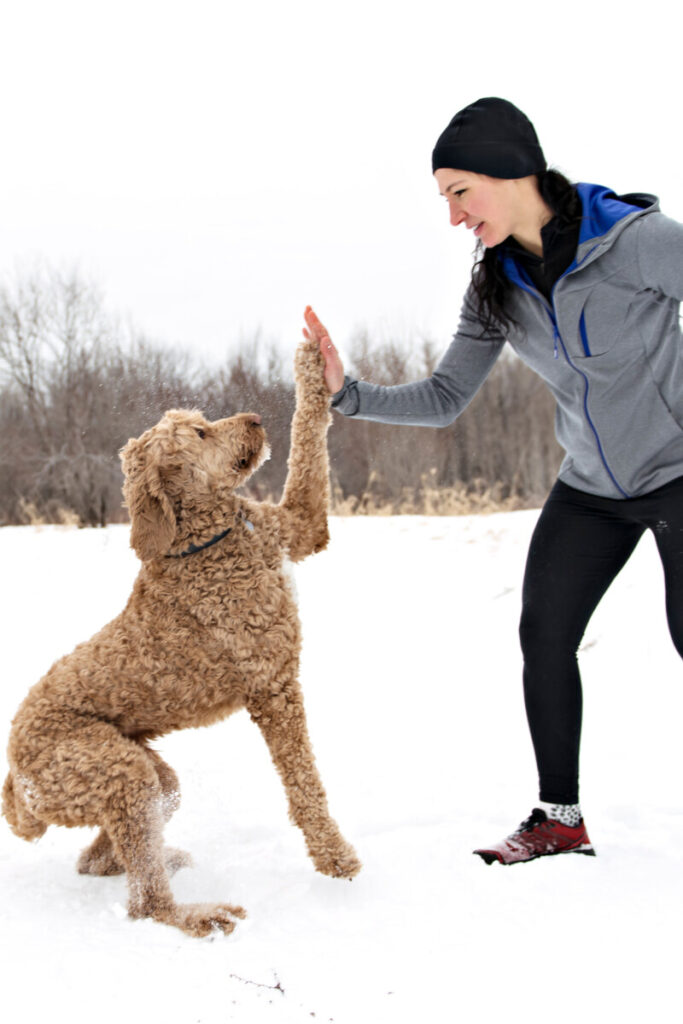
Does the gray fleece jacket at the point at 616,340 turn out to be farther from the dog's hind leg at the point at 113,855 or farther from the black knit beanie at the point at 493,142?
the dog's hind leg at the point at 113,855

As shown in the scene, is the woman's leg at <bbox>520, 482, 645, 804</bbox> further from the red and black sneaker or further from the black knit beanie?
the black knit beanie

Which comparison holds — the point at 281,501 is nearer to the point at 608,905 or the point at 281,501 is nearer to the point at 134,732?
the point at 134,732

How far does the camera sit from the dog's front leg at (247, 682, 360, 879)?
7.24 feet

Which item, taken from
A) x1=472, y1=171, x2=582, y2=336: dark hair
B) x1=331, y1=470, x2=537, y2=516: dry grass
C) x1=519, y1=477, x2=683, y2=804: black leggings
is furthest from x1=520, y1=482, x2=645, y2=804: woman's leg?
x1=331, y1=470, x2=537, y2=516: dry grass

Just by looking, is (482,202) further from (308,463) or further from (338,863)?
(338,863)

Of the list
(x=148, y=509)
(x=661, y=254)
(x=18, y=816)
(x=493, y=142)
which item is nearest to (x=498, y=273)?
(x=493, y=142)

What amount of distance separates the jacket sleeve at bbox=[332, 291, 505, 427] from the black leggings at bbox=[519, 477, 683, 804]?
0.44 m

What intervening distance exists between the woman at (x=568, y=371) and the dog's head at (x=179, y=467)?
0.33 metres

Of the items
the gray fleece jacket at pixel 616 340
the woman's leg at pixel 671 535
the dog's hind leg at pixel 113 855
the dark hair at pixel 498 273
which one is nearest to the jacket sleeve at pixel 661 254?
the gray fleece jacket at pixel 616 340

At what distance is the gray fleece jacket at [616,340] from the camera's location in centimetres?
191

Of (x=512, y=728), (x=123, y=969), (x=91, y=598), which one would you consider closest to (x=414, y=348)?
(x=91, y=598)

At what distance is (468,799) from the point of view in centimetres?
288

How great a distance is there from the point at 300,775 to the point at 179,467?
955 millimetres

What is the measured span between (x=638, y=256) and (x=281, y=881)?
204 cm
